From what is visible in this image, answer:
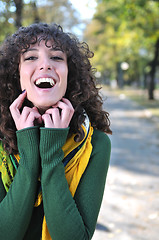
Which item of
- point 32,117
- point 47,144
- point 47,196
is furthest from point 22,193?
point 32,117

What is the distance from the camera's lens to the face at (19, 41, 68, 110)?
1418 millimetres

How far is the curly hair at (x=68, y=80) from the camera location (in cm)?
153

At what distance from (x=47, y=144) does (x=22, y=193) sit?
0.25 m

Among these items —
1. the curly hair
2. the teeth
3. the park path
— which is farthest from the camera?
the park path

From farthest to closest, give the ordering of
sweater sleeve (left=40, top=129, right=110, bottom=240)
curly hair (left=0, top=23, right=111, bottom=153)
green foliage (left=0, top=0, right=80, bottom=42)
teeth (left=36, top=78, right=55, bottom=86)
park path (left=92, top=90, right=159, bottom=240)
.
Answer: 1. green foliage (left=0, top=0, right=80, bottom=42)
2. park path (left=92, top=90, right=159, bottom=240)
3. curly hair (left=0, top=23, right=111, bottom=153)
4. teeth (left=36, top=78, right=55, bottom=86)
5. sweater sleeve (left=40, top=129, right=110, bottom=240)

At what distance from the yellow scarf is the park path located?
82 cm

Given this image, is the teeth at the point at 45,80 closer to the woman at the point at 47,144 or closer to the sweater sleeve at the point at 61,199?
the woman at the point at 47,144

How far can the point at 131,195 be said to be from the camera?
5.21 meters

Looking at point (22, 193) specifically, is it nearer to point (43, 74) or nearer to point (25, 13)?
point (43, 74)

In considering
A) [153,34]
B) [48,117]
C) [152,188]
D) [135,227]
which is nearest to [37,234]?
[48,117]

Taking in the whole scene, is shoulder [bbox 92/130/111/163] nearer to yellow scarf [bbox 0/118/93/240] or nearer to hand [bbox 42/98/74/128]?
yellow scarf [bbox 0/118/93/240]

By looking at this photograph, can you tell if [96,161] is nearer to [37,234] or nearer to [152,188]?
[37,234]

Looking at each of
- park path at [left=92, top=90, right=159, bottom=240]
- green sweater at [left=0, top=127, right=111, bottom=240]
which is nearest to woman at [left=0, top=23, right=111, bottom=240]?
green sweater at [left=0, top=127, right=111, bottom=240]

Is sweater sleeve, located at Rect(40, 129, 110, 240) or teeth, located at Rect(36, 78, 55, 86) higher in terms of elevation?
teeth, located at Rect(36, 78, 55, 86)
